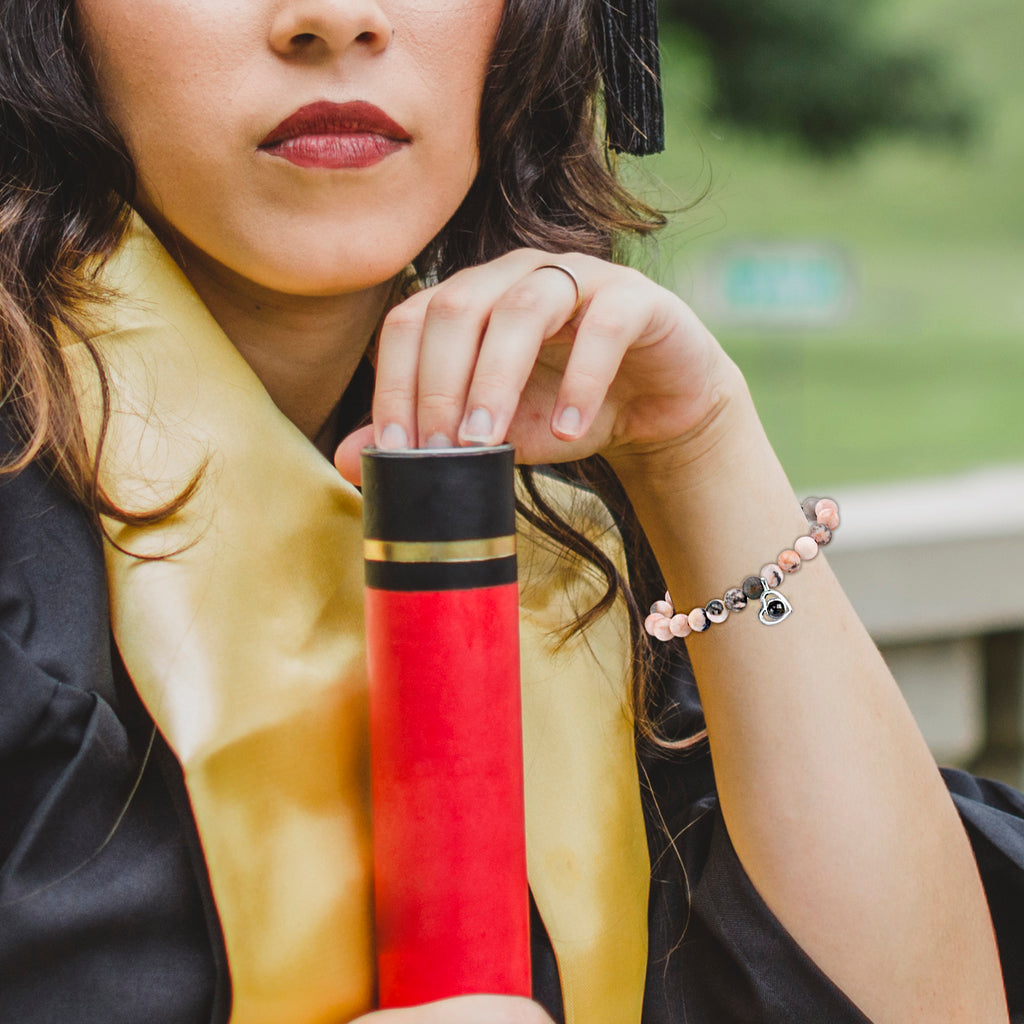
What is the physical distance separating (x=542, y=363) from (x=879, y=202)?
1653cm

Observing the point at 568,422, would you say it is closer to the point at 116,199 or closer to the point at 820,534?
the point at 820,534

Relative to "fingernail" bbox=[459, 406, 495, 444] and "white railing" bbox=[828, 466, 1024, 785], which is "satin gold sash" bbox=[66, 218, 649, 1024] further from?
"white railing" bbox=[828, 466, 1024, 785]

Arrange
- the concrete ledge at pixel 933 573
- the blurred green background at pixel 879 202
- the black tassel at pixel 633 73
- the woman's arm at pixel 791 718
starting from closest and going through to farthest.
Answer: the woman's arm at pixel 791 718, the black tassel at pixel 633 73, the concrete ledge at pixel 933 573, the blurred green background at pixel 879 202

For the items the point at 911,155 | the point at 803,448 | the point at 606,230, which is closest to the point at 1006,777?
the point at 606,230

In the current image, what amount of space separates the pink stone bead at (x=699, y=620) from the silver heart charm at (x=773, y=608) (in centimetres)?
5

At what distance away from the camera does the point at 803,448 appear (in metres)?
11.3

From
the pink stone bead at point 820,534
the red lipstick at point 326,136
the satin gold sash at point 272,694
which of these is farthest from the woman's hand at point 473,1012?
the red lipstick at point 326,136

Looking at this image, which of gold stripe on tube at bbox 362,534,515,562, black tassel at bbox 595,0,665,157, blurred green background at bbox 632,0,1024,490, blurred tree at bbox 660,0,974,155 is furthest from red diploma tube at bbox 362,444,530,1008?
blurred tree at bbox 660,0,974,155

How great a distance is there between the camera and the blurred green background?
35.5ft

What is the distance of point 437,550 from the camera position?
89 cm

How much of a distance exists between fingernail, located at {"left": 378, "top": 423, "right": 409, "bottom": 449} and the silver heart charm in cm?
41

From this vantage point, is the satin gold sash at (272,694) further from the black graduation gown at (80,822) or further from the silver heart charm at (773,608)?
the silver heart charm at (773,608)

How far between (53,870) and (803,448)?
10687 mm

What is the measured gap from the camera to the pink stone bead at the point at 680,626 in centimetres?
124
